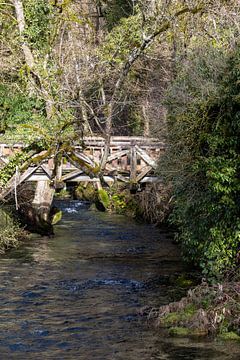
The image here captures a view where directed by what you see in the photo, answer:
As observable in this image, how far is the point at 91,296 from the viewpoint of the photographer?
15.6m

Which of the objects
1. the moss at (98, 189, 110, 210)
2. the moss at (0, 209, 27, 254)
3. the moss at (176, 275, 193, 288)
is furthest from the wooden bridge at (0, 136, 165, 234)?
the moss at (176, 275, 193, 288)

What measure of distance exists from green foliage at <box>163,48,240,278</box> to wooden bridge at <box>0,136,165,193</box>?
6.26 meters

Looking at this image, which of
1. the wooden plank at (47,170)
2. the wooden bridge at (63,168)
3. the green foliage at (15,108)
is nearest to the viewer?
the wooden bridge at (63,168)

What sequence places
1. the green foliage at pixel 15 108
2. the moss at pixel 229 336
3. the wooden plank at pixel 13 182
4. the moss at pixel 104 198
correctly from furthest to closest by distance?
the moss at pixel 104 198
the green foliage at pixel 15 108
the wooden plank at pixel 13 182
the moss at pixel 229 336

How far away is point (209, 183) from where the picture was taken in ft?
47.4

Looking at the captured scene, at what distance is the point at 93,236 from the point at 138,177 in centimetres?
265

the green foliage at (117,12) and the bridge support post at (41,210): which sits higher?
the green foliage at (117,12)

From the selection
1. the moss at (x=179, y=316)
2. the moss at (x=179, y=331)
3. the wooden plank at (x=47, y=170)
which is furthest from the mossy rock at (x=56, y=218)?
the moss at (x=179, y=331)

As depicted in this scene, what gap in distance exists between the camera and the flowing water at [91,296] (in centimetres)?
1184

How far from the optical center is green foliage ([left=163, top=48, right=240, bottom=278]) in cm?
1431

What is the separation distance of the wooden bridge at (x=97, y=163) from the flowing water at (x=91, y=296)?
210cm

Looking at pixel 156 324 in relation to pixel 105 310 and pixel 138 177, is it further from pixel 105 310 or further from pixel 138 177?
pixel 138 177

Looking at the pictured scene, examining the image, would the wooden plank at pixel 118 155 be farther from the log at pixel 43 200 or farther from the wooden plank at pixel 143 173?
the log at pixel 43 200

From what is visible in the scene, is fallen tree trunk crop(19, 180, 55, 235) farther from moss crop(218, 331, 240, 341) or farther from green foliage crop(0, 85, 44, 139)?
moss crop(218, 331, 240, 341)
